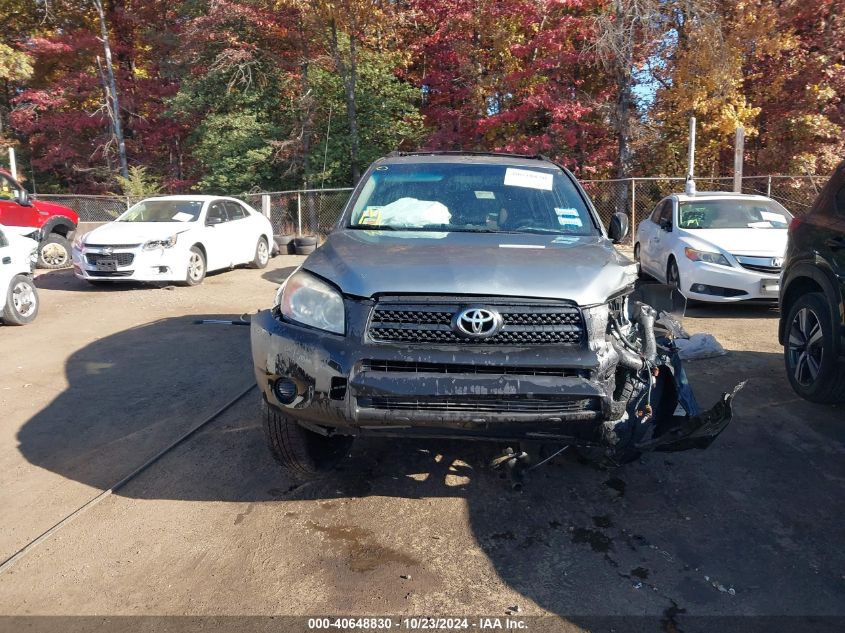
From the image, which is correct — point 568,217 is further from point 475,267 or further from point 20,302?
point 20,302

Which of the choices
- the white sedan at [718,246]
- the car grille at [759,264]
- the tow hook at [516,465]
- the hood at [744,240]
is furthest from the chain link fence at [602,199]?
the tow hook at [516,465]

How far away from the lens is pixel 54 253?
13.6 m

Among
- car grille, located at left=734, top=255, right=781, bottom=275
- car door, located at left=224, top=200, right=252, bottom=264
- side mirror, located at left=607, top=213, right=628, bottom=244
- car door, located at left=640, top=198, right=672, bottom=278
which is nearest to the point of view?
side mirror, located at left=607, top=213, right=628, bottom=244

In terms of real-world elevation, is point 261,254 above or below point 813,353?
below

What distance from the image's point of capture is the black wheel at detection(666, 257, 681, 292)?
30.5 ft

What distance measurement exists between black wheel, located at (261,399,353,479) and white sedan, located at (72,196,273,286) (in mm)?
7776

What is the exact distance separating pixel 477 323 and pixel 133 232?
9605 millimetres

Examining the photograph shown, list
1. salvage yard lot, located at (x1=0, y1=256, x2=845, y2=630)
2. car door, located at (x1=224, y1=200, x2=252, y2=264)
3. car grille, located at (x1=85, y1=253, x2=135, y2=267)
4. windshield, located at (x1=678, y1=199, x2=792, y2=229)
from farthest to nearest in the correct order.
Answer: car door, located at (x1=224, y1=200, x2=252, y2=264) → car grille, located at (x1=85, y1=253, x2=135, y2=267) → windshield, located at (x1=678, y1=199, x2=792, y2=229) → salvage yard lot, located at (x1=0, y1=256, x2=845, y2=630)

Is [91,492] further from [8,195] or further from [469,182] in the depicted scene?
[8,195]

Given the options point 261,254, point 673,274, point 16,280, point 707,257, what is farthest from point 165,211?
point 707,257

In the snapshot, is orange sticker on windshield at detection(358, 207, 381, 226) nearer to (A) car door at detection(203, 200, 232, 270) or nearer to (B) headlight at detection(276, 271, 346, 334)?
(B) headlight at detection(276, 271, 346, 334)

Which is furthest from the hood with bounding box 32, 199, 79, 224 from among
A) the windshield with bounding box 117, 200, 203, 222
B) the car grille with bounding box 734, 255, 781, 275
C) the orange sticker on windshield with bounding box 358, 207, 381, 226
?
the car grille with bounding box 734, 255, 781, 275

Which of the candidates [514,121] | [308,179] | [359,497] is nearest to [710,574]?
[359,497]

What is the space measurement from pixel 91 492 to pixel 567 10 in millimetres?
19168
